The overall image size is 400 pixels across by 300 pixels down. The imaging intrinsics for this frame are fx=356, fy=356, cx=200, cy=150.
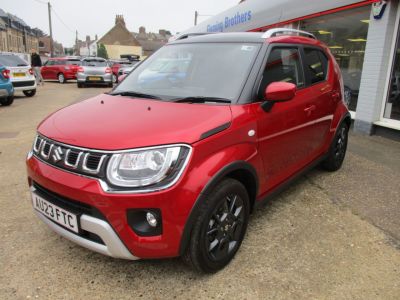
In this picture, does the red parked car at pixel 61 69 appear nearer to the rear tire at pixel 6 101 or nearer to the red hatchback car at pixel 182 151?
the rear tire at pixel 6 101

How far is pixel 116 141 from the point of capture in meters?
2.21

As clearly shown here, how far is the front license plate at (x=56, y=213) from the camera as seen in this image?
90.4 inches

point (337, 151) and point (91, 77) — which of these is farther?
point (91, 77)

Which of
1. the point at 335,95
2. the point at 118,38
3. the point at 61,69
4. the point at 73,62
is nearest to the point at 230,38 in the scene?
the point at 335,95

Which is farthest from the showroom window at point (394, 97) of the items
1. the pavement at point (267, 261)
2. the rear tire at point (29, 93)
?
the rear tire at point (29, 93)

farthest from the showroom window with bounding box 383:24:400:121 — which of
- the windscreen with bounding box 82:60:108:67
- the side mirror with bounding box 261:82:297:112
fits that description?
the windscreen with bounding box 82:60:108:67

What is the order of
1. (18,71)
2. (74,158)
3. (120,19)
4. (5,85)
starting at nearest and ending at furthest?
(74,158), (5,85), (18,71), (120,19)

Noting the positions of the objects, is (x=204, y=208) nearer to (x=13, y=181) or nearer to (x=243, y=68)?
(x=243, y=68)

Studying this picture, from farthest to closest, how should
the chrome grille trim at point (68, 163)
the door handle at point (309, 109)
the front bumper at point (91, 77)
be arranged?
the front bumper at point (91, 77) → the door handle at point (309, 109) → the chrome grille trim at point (68, 163)

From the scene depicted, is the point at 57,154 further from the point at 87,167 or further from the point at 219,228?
the point at 219,228

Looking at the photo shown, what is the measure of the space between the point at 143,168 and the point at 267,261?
1.32 m

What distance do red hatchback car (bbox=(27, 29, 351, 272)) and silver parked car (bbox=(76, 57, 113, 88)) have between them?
49.3 ft

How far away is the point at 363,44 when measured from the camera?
794 cm

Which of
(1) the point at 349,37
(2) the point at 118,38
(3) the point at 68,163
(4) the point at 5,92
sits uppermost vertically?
(2) the point at 118,38
